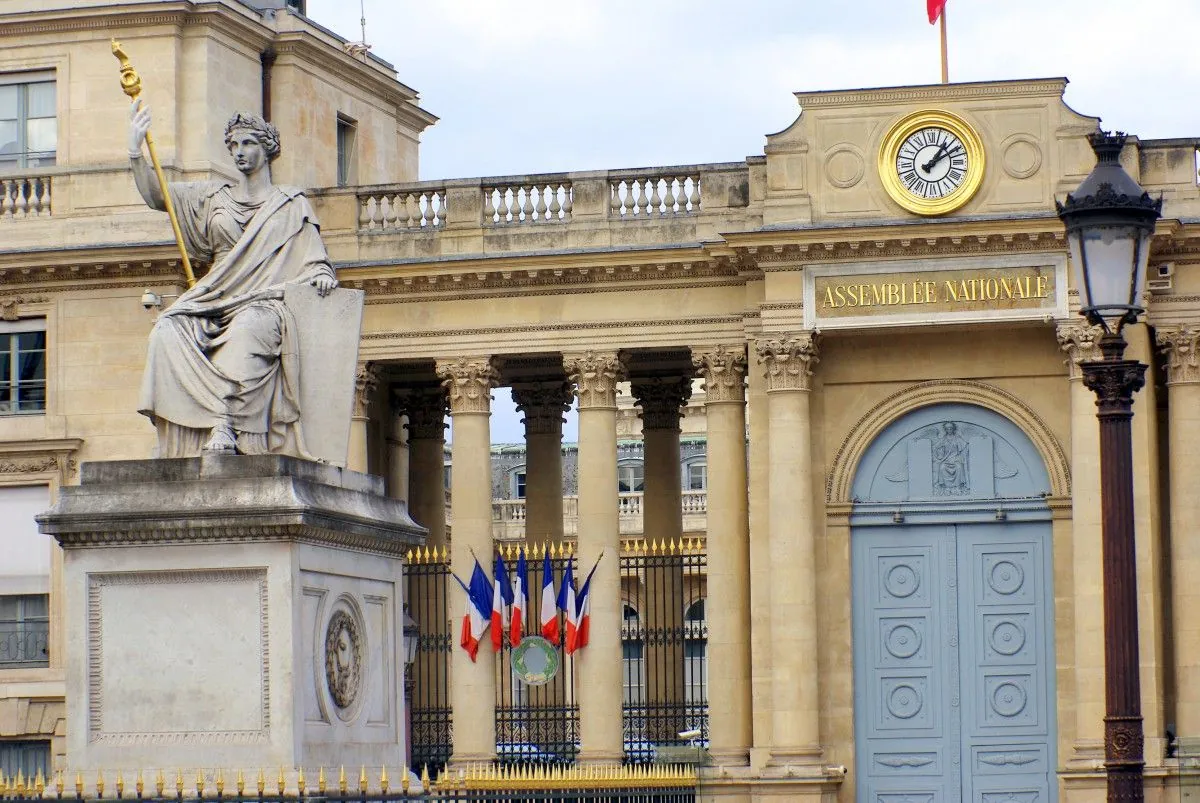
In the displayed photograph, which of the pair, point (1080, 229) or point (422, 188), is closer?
point (1080, 229)

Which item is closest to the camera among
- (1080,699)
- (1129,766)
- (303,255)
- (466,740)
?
(1129,766)

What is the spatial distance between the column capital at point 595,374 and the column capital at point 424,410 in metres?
5.74

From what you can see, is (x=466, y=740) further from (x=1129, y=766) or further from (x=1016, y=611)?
(x=1129, y=766)

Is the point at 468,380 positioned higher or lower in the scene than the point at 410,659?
higher

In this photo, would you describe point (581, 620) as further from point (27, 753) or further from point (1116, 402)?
point (1116, 402)

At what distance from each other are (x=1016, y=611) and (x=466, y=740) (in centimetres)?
896

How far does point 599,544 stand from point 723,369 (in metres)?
3.44

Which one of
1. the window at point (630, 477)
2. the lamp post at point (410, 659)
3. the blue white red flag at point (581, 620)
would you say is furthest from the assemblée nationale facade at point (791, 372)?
the window at point (630, 477)

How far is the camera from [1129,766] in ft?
51.6

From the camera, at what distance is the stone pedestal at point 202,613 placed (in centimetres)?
1620

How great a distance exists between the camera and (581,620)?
42.0 m

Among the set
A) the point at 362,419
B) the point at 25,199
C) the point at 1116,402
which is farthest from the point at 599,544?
the point at 1116,402

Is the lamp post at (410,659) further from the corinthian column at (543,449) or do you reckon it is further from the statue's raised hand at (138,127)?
the statue's raised hand at (138,127)

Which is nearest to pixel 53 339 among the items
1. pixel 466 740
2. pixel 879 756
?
pixel 466 740
